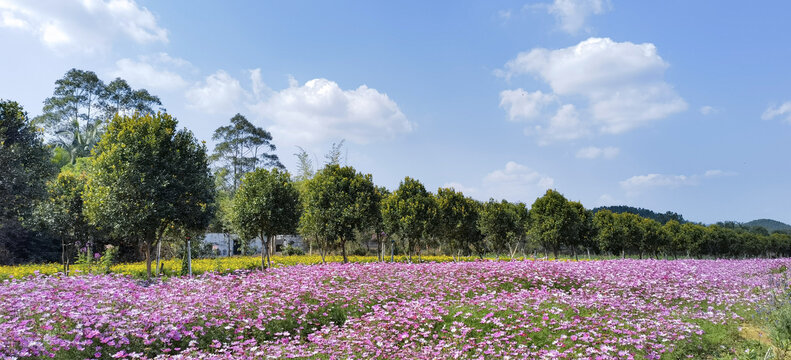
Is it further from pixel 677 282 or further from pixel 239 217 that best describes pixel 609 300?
pixel 239 217

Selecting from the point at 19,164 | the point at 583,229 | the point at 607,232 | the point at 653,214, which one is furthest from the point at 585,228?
the point at 653,214

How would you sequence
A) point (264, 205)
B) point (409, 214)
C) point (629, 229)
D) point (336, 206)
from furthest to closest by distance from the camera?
point (629, 229), point (409, 214), point (336, 206), point (264, 205)

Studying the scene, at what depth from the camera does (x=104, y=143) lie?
698 inches

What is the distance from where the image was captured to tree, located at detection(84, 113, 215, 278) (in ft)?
55.7

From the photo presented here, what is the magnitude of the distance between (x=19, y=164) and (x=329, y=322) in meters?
17.6

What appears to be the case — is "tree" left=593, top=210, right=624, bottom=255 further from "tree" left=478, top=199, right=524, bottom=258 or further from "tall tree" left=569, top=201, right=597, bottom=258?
→ "tree" left=478, top=199, right=524, bottom=258

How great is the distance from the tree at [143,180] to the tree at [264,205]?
4.19m

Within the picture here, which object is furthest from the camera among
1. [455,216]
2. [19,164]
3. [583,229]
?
[583,229]

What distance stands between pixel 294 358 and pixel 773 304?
405 inches

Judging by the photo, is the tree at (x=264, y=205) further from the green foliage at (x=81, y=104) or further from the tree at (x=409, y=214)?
the green foliage at (x=81, y=104)

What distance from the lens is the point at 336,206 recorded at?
24969mm

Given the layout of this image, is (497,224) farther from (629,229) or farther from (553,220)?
(629,229)

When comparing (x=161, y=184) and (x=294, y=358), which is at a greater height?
(x=161, y=184)

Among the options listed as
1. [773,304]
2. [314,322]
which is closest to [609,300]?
[773,304]
